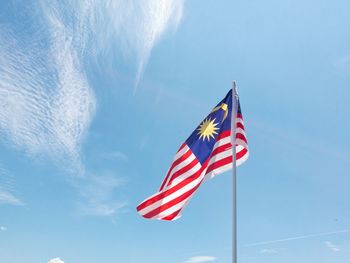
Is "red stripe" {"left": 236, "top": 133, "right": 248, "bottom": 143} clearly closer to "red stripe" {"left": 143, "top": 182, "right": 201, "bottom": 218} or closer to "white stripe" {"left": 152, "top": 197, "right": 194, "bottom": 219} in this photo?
"red stripe" {"left": 143, "top": 182, "right": 201, "bottom": 218}

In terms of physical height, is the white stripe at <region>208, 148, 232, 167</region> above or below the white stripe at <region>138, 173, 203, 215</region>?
above

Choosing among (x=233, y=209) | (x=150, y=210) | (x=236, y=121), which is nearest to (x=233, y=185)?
(x=233, y=209)

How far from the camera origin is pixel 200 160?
16.8 metres

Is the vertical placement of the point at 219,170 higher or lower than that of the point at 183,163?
lower

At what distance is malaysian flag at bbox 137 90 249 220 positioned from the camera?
16250mm

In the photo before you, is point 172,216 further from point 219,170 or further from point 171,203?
point 219,170

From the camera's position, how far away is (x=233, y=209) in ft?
45.1

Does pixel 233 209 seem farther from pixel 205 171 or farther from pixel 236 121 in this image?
pixel 236 121

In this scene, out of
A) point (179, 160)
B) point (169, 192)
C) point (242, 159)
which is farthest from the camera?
point (179, 160)

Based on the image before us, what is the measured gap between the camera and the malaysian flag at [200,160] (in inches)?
640

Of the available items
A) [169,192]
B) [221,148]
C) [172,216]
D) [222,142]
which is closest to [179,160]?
[169,192]

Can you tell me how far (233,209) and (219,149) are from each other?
3.64 metres

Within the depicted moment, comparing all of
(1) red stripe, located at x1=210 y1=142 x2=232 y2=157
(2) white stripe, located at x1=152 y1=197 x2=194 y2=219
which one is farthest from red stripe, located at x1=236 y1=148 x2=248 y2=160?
(2) white stripe, located at x1=152 y1=197 x2=194 y2=219

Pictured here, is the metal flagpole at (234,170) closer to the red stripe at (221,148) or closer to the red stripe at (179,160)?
the red stripe at (221,148)
